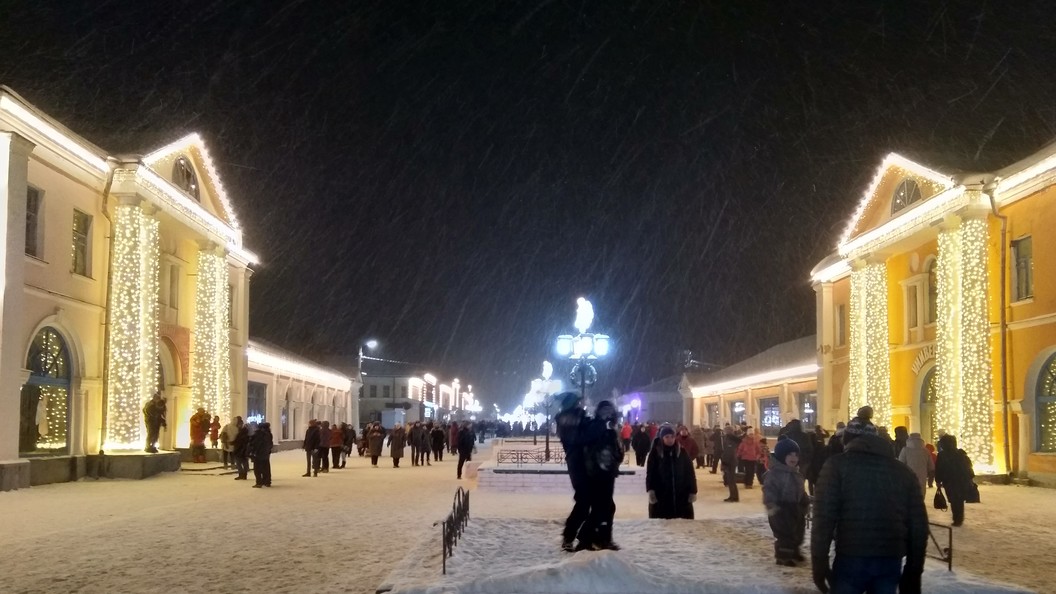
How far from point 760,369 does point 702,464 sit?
45.5ft

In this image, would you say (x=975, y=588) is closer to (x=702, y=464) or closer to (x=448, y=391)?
(x=702, y=464)

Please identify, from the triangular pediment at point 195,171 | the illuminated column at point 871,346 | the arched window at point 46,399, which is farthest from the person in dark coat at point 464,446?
the illuminated column at point 871,346

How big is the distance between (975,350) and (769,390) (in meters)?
20.7

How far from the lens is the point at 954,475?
1405cm

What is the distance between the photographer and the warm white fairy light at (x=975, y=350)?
22.5m

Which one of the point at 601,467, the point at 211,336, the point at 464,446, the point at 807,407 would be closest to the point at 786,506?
the point at 601,467

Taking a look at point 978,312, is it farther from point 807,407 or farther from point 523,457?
point 807,407

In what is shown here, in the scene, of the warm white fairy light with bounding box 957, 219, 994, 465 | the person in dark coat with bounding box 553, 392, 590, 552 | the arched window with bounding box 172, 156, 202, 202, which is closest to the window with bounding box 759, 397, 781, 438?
the warm white fairy light with bounding box 957, 219, 994, 465

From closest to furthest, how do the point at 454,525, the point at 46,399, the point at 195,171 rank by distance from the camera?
the point at 454,525 → the point at 46,399 → the point at 195,171

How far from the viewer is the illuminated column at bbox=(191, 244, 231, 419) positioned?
30.2 m

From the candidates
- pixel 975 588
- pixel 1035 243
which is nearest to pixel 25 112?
pixel 975 588

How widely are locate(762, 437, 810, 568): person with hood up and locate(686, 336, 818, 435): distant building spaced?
2708cm

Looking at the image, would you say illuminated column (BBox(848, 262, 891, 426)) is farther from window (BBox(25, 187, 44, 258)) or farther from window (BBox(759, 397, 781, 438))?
window (BBox(25, 187, 44, 258))

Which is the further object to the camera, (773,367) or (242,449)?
(773,367)
